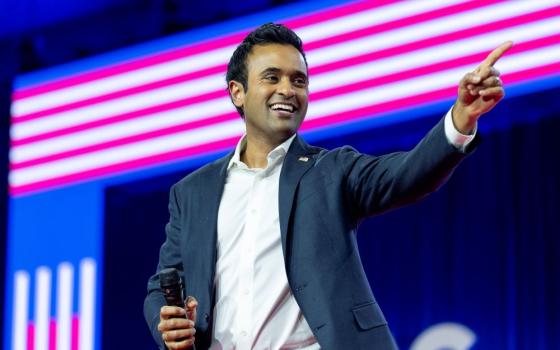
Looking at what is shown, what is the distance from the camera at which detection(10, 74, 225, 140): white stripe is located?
16.8 feet

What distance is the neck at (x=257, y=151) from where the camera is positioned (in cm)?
226

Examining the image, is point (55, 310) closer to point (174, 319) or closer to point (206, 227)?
point (206, 227)

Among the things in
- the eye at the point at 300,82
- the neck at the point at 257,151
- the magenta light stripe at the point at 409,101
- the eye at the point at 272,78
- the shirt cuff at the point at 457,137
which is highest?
the magenta light stripe at the point at 409,101

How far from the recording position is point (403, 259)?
15.1ft

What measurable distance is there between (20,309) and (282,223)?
12.2 feet

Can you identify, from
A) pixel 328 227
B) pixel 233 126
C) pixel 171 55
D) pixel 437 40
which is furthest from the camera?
pixel 171 55

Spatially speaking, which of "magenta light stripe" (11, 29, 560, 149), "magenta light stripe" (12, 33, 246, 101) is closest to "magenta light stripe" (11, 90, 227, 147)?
"magenta light stripe" (11, 29, 560, 149)

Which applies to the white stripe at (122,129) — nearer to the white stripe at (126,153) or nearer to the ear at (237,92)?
the white stripe at (126,153)

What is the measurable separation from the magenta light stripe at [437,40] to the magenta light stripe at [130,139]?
0.51 m

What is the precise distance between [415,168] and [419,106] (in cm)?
259

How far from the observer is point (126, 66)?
17.5 feet

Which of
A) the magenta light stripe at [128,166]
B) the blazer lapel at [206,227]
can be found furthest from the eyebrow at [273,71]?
the magenta light stripe at [128,166]

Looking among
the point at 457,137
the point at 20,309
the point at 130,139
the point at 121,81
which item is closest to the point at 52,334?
the point at 20,309

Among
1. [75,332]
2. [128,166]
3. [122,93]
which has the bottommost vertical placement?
[75,332]
